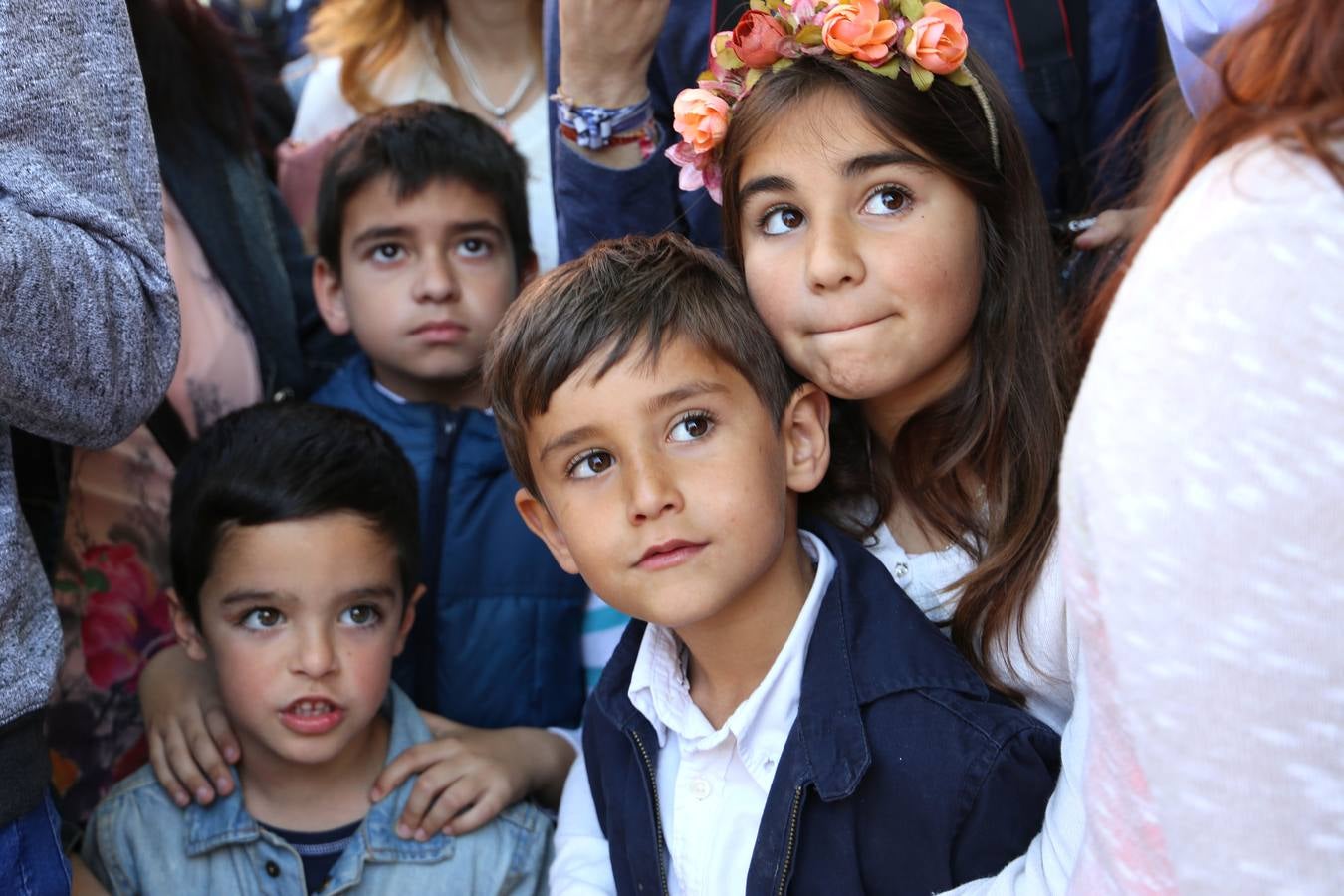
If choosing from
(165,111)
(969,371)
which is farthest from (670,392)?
(165,111)

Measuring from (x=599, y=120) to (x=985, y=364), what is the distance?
80 cm

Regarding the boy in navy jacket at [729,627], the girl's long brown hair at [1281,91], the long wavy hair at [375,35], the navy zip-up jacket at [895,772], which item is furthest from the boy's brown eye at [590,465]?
the long wavy hair at [375,35]

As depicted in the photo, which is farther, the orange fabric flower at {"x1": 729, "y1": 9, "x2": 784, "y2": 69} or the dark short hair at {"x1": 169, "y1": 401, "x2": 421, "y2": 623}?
the dark short hair at {"x1": 169, "y1": 401, "x2": 421, "y2": 623}

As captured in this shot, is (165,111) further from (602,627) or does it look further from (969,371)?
(969,371)

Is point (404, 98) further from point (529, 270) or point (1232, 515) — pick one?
point (1232, 515)

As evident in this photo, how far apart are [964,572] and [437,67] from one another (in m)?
2.17

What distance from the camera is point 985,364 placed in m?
2.06

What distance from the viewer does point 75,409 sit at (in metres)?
1.69

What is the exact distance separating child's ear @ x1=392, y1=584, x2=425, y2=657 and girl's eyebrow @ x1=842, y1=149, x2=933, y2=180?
1168 millimetres

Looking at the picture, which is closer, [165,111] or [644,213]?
[644,213]

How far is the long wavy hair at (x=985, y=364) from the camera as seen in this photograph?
6.37 ft

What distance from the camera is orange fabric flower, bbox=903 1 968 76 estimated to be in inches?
76.2

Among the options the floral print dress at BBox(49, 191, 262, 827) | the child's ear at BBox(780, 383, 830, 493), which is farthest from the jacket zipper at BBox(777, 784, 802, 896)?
the floral print dress at BBox(49, 191, 262, 827)

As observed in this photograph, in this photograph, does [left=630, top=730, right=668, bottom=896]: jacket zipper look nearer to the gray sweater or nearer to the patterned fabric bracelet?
the gray sweater
